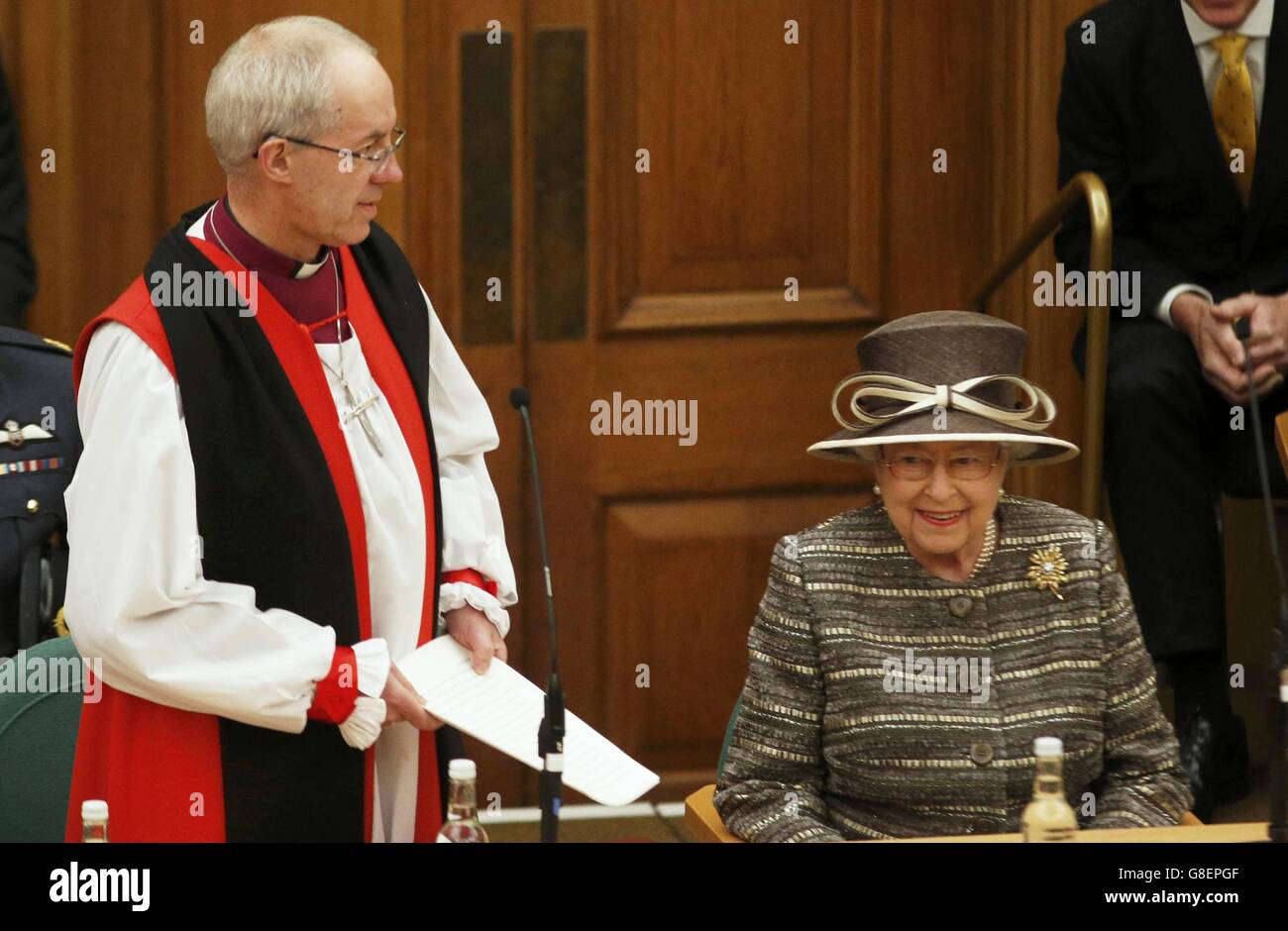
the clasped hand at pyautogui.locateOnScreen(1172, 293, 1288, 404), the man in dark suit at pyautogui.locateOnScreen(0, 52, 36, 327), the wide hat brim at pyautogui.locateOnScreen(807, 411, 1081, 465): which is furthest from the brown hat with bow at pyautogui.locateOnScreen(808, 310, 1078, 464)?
the man in dark suit at pyautogui.locateOnScreen(0, 52, 36, 327)

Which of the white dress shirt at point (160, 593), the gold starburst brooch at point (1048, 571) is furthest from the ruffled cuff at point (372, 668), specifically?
the gold starburst brooch at point (1048, 571)

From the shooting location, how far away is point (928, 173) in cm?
473

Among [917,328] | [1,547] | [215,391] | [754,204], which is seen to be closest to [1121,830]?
[917,328]

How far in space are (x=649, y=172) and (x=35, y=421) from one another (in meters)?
1.64

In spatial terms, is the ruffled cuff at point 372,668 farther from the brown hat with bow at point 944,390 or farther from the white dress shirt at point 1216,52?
the white dress shirt at point 1216,52

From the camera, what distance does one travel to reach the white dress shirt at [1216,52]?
13.5 feet

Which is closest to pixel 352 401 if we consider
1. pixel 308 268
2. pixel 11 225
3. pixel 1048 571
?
pixel 308 268

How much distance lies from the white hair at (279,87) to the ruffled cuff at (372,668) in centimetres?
73

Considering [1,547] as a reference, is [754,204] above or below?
above

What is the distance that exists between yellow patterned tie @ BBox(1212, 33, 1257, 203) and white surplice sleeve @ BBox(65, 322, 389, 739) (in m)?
2.49

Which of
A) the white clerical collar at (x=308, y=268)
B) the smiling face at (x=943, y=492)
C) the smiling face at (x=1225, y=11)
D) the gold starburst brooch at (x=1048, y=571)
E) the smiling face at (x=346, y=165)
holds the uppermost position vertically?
the smiling face at (x=1225, y=11)
